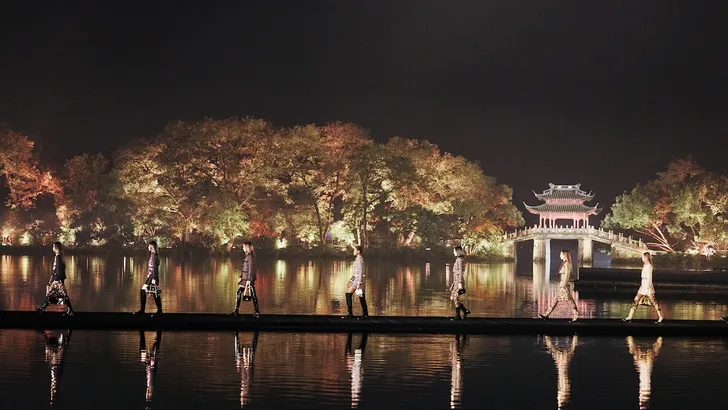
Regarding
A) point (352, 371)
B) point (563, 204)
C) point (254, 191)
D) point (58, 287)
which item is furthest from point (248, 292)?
point (563, 204)

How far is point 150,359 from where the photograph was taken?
58.6ft

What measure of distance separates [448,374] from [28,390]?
6.35 meters

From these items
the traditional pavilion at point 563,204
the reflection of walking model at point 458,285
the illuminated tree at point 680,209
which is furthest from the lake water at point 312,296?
the traditional pavilion at point 563,204

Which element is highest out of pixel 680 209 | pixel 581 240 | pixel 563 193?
pixel 563 193

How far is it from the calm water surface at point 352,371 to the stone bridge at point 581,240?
76.6 metres

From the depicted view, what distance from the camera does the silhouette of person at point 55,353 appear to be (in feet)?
49.1

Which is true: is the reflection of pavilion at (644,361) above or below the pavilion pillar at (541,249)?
below

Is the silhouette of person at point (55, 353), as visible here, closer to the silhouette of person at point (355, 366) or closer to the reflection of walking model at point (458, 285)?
the silhouette of person at point (355, 366)

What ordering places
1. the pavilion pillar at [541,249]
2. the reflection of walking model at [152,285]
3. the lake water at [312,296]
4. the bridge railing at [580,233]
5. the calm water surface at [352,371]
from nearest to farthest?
1. the calm water surface at [352,371]
2. the reflection of walking model at [152,285]
3. the lake water at [312,296]
4. the bridge railing at [580,233]
5. the pavilion pillar at [541,249]

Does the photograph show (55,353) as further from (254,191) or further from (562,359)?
(254,191)

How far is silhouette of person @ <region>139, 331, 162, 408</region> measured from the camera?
14772mm

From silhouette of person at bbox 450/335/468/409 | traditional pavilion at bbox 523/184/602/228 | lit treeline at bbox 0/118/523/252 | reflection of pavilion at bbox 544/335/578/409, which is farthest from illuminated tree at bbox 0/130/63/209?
reflection of pavilion at bbox 544/335/578/409

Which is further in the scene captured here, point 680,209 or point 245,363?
point 680,209

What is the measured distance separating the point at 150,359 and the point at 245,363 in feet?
5.26
